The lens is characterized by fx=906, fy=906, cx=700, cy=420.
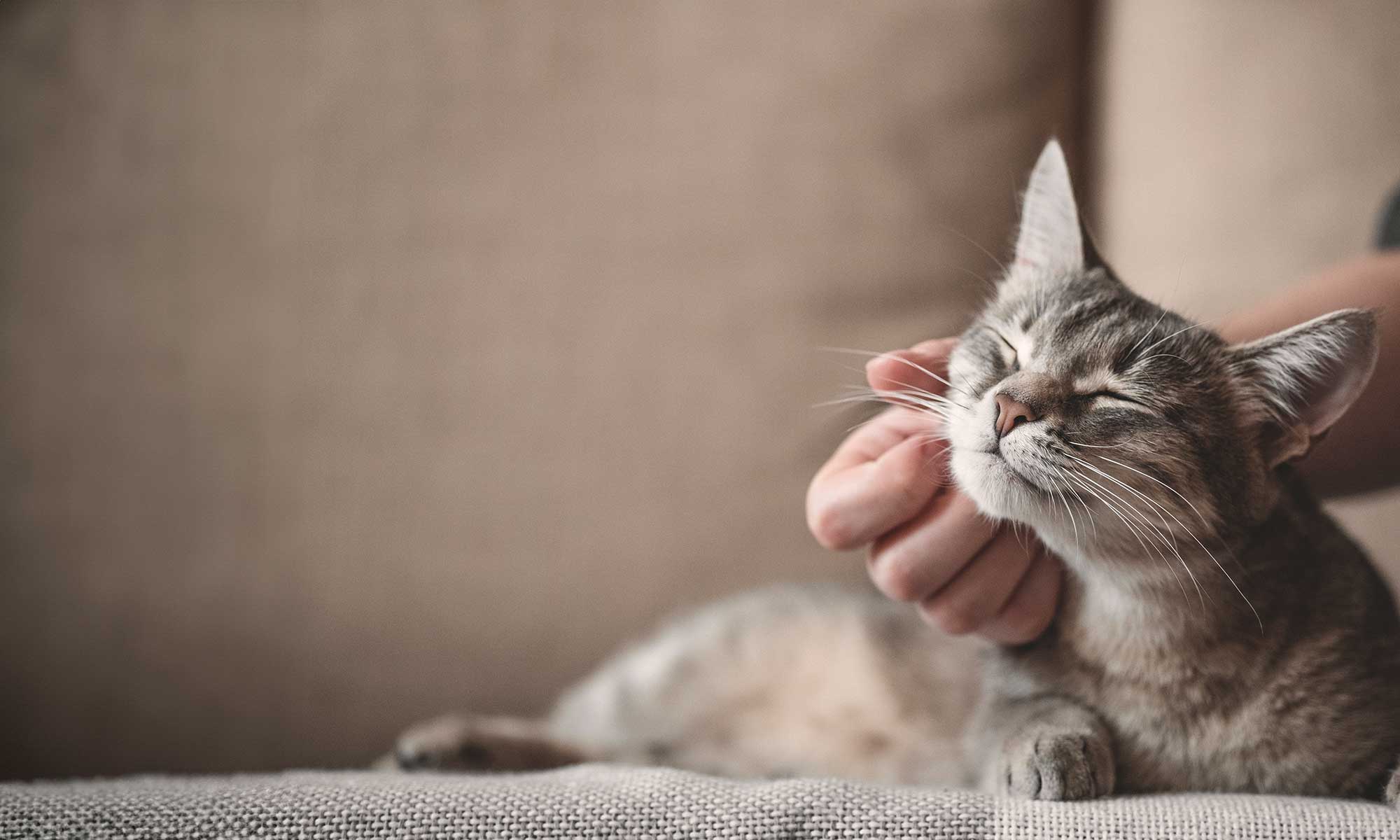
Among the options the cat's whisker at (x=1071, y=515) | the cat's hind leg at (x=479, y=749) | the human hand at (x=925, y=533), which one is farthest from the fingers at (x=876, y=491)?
the cat's hind leg at (x=479, y=749)

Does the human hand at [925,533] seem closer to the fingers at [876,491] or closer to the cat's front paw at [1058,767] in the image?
the fingers at [876,491]

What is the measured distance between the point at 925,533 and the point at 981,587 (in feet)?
0.25

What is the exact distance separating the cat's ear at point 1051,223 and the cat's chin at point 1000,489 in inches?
10.1

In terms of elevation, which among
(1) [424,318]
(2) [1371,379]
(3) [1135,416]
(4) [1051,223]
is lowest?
(3) [1135,416]

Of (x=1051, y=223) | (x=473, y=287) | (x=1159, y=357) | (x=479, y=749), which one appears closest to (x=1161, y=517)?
(x=1159, y=357)

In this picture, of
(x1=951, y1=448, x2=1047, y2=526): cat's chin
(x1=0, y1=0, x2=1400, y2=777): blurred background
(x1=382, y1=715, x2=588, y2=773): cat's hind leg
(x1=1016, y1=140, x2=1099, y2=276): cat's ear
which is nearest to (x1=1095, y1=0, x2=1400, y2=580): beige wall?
(x1=0, y1=0, x2=1400, y2=777): blurred background

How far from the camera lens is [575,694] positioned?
4.25ft

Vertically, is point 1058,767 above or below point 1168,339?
below

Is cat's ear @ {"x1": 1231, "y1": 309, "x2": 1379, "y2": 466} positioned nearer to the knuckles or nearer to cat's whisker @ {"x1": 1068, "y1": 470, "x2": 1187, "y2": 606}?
cat's whisker @ {"x1": 1068, "y1": 470, "x2": 1187, "y2": 606}

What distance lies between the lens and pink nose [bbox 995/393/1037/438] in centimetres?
70

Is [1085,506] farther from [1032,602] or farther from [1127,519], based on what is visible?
[1032,602]

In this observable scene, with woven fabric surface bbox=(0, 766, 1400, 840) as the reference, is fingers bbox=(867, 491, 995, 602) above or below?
above

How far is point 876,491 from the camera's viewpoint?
0.74 meters

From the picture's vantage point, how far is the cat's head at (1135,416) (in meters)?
0.69
